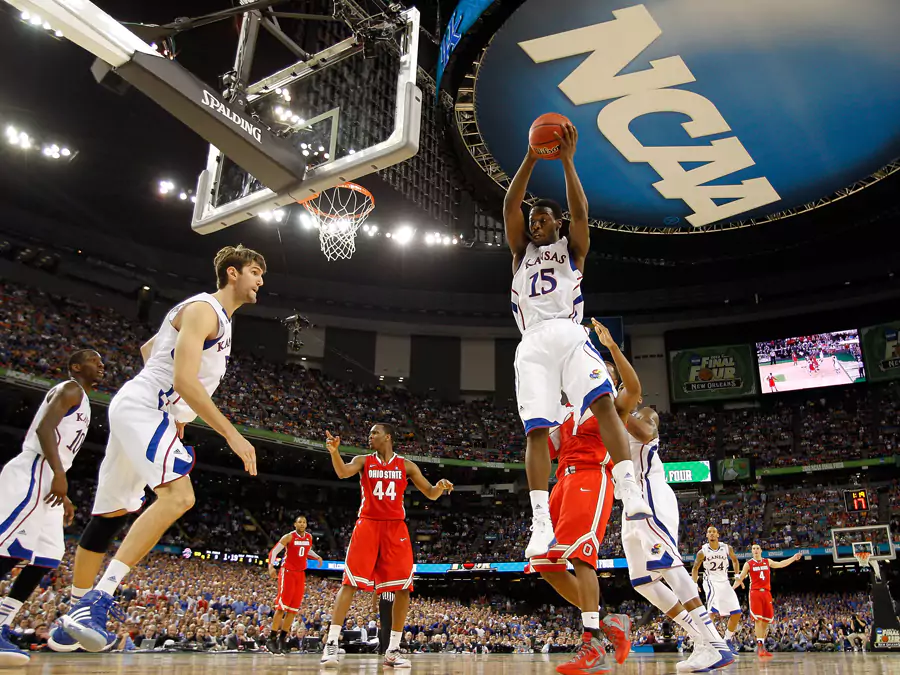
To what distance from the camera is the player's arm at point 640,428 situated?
217 inches

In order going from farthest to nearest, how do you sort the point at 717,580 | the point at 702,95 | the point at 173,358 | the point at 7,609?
the point at 702,95
the point at 717,580
the point at 7,609
the point at 173,358

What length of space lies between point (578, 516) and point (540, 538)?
888mm

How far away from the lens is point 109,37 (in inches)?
184

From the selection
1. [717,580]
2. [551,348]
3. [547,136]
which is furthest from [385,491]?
[717,580]

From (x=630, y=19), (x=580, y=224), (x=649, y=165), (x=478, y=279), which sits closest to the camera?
(x=580, y=224)

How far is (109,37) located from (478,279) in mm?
30263

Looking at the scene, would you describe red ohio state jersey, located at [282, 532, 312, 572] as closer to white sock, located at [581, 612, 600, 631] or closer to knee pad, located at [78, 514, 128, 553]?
knee pad, located at [78, 514, 128, 553]

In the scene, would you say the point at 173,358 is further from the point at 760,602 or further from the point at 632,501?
the point at 760,602

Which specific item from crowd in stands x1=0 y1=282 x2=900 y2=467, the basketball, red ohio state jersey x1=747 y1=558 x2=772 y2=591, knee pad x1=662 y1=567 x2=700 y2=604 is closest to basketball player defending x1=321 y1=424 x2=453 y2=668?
knee pad x1=662 y1=567 x2=700 y2=604

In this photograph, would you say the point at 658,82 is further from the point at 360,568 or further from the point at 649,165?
the point at 360,568

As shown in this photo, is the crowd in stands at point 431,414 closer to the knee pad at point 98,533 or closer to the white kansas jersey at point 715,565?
the white kansas jersey at point 715,565

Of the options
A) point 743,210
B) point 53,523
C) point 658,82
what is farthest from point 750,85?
point 53,523

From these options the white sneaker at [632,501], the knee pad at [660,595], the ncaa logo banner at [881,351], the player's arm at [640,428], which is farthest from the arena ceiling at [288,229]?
the white sneaker at [632,501]

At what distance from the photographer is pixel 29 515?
4.88 meters
